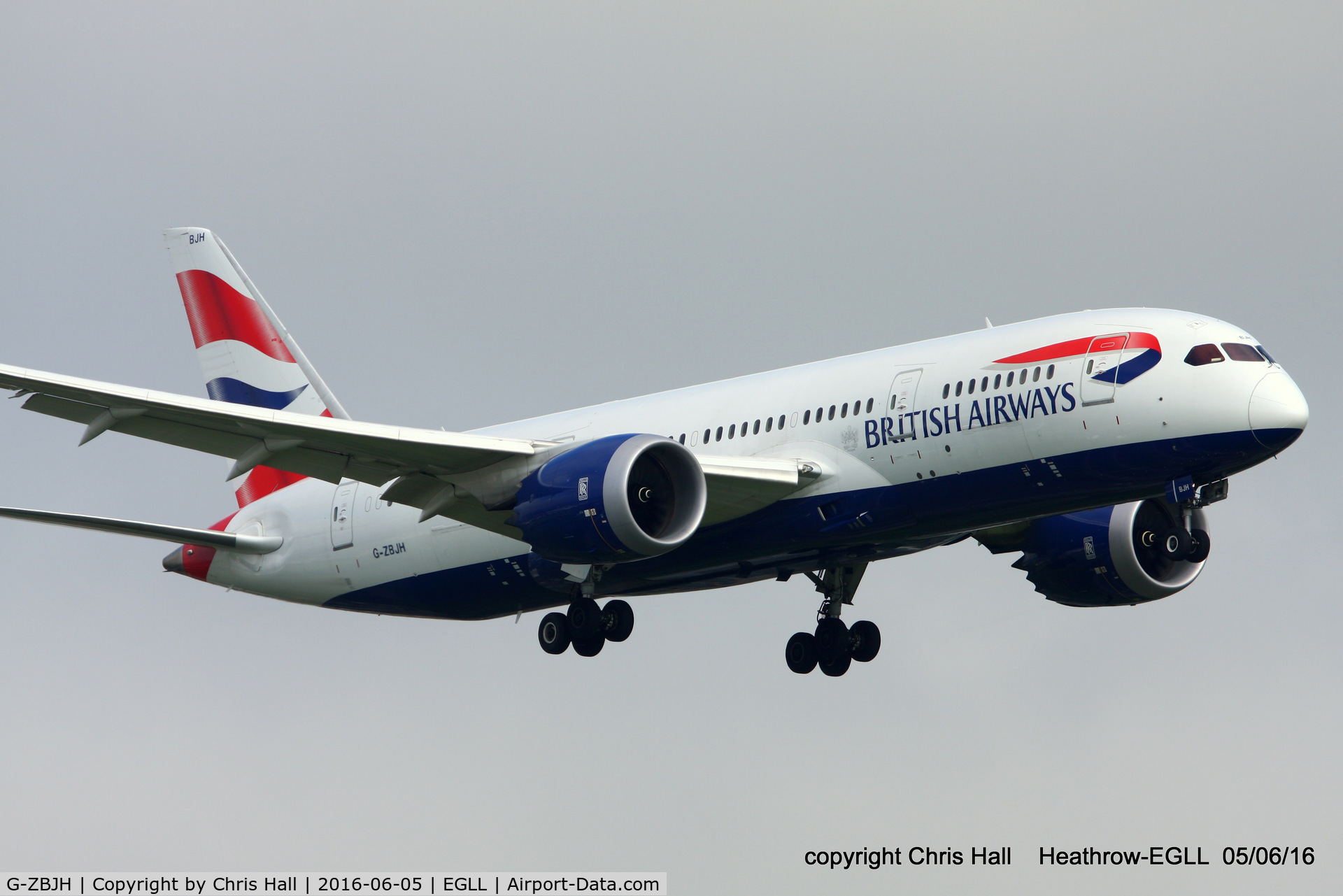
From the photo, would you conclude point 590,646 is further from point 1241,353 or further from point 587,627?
point 1241,353

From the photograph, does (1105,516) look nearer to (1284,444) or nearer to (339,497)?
(1284,444)

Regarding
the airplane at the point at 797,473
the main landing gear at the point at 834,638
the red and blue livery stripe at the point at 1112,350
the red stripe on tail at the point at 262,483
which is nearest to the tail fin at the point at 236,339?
the red stripe on tail at the point at 262,483

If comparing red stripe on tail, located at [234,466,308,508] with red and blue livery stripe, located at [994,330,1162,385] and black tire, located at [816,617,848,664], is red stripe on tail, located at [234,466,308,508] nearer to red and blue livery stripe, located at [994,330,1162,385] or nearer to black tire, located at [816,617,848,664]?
black tire, located at [816,617,848,664]

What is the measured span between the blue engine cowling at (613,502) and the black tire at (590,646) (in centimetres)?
455

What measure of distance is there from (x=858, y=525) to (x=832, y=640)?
6349 millimetres

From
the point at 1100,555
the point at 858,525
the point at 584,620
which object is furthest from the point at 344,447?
the point at 1100,555

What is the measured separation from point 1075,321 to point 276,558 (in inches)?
719

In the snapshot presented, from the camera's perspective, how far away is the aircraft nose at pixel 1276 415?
26.4 meters

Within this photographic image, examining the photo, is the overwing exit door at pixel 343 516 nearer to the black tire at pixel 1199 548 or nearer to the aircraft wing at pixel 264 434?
the aircraft wing at pixel 264 434

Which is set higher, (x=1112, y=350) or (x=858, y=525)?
(x=1112, y=350)

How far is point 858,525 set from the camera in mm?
29812

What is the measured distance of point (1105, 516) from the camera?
35.8m

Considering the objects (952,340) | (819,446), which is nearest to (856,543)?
(819,446)

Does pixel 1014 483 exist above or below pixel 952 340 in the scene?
below
